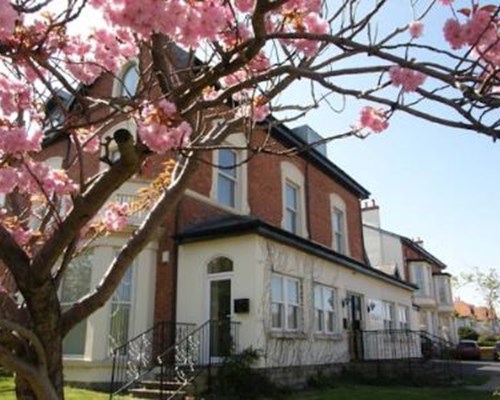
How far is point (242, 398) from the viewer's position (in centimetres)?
1066

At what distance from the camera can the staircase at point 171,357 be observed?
35.7ft

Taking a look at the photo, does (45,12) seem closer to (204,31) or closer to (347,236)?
(204,31)

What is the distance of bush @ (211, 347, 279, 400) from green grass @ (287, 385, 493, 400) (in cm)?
62

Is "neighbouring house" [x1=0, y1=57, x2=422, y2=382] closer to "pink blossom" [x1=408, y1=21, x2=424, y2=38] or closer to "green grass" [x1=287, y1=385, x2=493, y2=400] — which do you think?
"green grass" [x1=287, y1=385, x2=493, y2=400]

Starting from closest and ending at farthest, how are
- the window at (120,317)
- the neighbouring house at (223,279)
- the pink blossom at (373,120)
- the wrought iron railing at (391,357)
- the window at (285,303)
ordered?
the pink blossom at (373,120) < the neighbouring house at (223,279) < the window at (120,317) < the window at (285,303) < the wrought iron railing at (391,357)

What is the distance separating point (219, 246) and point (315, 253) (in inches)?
135

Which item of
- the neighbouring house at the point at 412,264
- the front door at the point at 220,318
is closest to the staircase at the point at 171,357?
the front door at the point at 220,318

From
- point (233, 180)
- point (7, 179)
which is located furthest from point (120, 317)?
point (7, 179)

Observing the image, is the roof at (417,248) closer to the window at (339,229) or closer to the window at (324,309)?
the window at (339,229)

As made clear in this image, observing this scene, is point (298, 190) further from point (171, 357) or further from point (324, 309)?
point (171, 357)

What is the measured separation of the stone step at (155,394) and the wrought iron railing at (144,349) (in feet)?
2.62

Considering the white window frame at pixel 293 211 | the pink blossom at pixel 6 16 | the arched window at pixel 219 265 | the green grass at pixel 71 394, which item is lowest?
the green grass at pixel 71 394

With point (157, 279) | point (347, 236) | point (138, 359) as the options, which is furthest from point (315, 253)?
point (347, 236)

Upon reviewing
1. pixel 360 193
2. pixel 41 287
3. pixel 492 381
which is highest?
pixel 360 193
